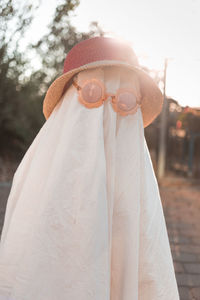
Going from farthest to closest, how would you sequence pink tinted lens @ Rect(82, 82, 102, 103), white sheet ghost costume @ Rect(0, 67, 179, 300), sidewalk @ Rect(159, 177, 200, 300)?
1. sidewalk @ Rect(159, 177, 200, 300)
2. pink tinted lens @ Rect(82, 82, 102, 103)
3. white sheet ghost costume @ Rect(0, 67, 179, 300)

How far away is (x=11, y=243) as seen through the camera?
4.72 feet

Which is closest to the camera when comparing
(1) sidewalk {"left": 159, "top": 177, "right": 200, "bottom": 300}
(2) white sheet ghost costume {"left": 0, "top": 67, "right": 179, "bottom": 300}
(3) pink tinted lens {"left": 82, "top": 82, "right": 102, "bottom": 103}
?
(2) white sheet ghost costume {"left": 0, "top": 67, "right": 179, "bottom": 300}

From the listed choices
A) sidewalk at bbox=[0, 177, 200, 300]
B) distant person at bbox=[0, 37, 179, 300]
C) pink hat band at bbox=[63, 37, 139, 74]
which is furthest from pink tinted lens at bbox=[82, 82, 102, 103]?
sidewalk at bbox=[0, 177, 200, 300]

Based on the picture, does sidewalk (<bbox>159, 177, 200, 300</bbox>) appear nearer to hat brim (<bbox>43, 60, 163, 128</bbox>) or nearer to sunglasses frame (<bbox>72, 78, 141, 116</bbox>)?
hat brim (<bbox>43, 60, 163, 128</bbox>)

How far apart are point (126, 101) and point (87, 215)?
55 cm

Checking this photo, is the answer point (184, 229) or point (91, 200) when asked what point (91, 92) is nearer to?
point (91, 200)

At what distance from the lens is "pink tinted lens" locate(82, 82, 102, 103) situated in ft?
4.77

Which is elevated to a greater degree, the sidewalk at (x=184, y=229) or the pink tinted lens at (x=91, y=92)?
the pink tinted lens at (x=91, y=92)

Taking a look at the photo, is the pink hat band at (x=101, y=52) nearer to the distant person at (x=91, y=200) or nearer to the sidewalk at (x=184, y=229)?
the distant person at (x=91, y=200)

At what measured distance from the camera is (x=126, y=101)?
148 cm

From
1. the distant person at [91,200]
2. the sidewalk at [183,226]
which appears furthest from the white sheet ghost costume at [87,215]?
the sidewalk at [183,226]

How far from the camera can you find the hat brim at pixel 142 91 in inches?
58.2

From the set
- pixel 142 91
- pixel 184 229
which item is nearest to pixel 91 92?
pixel 142 91

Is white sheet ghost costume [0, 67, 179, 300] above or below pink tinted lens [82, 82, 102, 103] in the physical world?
below
